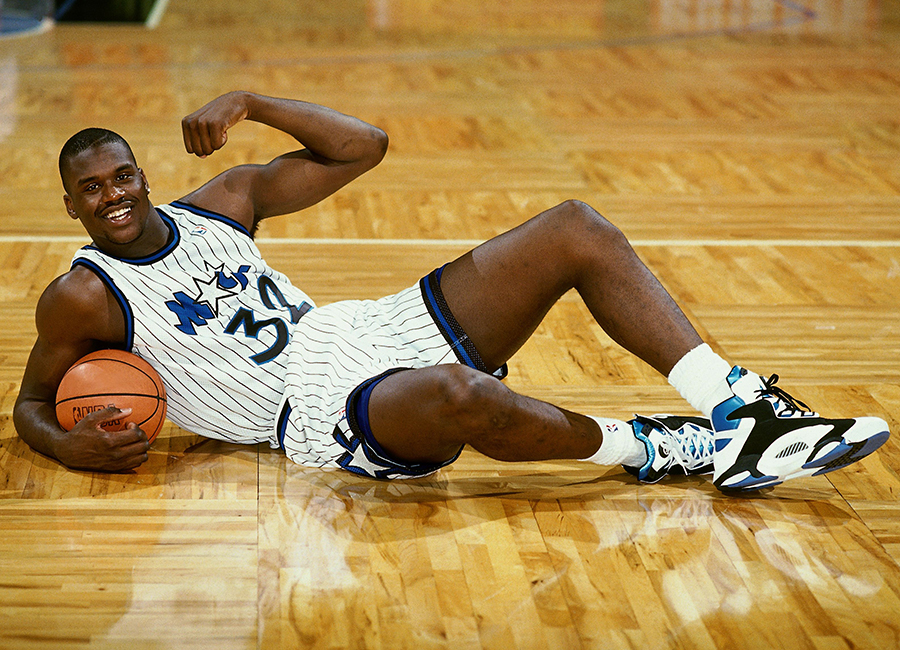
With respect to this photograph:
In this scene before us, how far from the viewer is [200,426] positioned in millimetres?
2566

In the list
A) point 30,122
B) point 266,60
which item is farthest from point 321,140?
point 266,60

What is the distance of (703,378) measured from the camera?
2373 mm

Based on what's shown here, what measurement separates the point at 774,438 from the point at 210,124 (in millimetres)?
1332

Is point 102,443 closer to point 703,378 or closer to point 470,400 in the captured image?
point 470,400

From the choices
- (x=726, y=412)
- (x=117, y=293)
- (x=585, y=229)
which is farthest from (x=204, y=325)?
(x=726, y=412)

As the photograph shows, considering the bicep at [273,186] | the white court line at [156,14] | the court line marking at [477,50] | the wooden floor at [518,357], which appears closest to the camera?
the wooden floor at [518,357]

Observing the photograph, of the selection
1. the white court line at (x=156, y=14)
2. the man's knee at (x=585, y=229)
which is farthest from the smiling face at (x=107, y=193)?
the white court line at (x=156, y=14)

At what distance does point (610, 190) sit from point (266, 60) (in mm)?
3684

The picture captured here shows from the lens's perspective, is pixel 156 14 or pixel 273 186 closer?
pixel 273 186

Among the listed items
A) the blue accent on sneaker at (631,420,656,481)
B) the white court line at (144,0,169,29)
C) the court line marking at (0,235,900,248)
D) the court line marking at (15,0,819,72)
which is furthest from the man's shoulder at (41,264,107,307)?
the white court line at (144,0,169,29)

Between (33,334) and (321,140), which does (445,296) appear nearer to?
(321,140)

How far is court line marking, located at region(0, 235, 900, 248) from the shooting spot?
4.10 metres

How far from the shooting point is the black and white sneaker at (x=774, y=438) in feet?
7.54

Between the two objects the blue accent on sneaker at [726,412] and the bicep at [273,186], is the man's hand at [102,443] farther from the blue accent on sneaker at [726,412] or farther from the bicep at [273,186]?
the blue accent on sneaker at [726,412]
